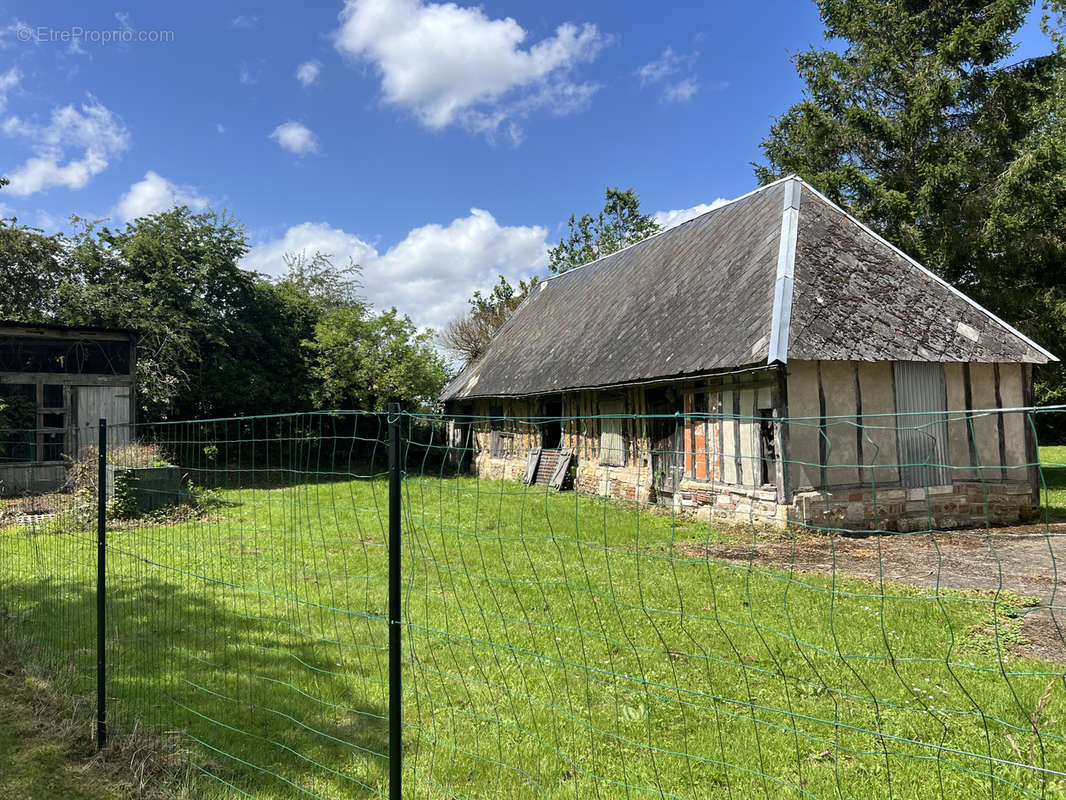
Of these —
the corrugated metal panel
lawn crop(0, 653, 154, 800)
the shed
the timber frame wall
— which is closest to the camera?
lawn crop(0, 653, 154, 800)

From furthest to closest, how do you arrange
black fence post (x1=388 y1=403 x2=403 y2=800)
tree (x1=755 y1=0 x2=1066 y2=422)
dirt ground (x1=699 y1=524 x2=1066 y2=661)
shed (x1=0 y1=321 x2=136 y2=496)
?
tree (x1=755 y1=0 x2=1066 y2=422) → shed (x1=0 y1=321 x2=136 y2=496) → dirt ground (x1=699 y1=524 x2=1066 y2=661) → black fence post (x1=388 y1=403 x2=403 y2=800)

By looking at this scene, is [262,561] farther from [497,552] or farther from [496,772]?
[496,772]

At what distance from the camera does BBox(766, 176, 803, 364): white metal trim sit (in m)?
9.28

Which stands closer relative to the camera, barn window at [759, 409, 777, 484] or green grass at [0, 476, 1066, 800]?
green grass at [0, 476, 1066, 800]

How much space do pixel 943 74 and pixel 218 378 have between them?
69.8ft

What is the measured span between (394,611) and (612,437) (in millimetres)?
11137

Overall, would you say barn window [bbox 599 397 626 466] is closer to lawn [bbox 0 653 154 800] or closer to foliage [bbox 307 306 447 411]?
foliage [bbox 307 306 447 411]

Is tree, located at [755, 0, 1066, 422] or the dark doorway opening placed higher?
tree, located at [755, 0, 1066, 422]

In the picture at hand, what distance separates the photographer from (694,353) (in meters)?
11.0

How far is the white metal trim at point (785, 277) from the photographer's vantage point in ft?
30.5

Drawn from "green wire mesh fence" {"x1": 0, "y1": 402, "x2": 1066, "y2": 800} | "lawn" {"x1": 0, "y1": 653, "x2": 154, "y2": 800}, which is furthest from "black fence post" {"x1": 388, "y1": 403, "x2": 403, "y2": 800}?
"lawn" {"x1": 0, "y1": 653, "x2": 154, "y2": 800}

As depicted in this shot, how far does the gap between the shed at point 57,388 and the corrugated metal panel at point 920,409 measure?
1441 centimetres

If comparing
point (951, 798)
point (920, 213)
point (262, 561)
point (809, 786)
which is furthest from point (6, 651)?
point (920, 213)

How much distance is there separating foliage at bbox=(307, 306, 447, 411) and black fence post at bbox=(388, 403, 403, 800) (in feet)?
55.4
